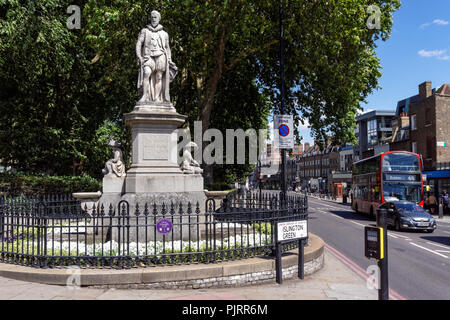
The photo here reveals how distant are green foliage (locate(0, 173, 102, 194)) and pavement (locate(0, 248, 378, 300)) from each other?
12.7m

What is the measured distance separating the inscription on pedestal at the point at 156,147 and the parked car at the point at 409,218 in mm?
13425

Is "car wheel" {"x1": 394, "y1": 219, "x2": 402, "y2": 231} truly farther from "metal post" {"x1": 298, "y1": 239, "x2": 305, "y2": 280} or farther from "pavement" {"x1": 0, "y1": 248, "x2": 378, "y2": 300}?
"metal post" {"x1": 298, "y1": 239, "x2": 305, "y2": 280}

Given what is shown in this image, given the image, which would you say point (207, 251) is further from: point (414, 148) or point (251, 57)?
point (414, 148)

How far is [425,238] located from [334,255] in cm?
714

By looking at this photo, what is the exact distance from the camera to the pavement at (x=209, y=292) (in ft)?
20.0

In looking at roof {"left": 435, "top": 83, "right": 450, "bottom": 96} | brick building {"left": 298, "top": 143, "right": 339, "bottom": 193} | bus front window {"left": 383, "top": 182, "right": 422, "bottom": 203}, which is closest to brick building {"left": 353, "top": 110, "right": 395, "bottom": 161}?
brick building {"left": 298, "top": 143, "right": 339, "bottom": 193}

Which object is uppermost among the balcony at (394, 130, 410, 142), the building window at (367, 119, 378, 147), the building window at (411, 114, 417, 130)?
the building window at (367, 119, 378, 147)

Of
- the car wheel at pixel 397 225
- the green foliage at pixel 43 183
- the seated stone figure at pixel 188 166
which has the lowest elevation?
the car wheel at pixel 397 225

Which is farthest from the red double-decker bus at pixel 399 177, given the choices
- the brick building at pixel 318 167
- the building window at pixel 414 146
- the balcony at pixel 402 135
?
the brick building at pixel 318 167

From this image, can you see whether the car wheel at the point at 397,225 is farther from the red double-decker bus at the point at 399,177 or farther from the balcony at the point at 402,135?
the balcony at the point at 402,135

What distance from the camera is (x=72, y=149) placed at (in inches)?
886

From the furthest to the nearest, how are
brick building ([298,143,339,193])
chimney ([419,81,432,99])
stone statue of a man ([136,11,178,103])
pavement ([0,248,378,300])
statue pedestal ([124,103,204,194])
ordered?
brick building ([298,143,339,193]), chimney ([419,81,432,99]), stone statue of a man ([136,11,178,103]), statue pedestal ([124,103,204,194]), pavement ([0,248,378,300])

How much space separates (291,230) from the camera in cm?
778

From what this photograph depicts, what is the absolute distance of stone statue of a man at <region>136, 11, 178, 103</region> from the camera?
10258 mm
